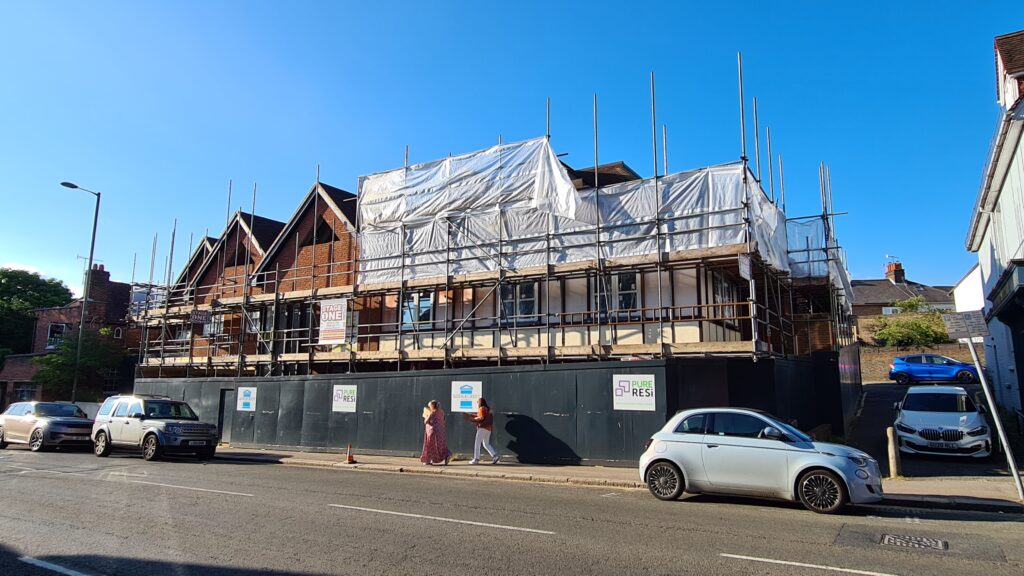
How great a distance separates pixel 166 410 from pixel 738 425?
15.9 m

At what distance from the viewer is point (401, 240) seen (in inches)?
814

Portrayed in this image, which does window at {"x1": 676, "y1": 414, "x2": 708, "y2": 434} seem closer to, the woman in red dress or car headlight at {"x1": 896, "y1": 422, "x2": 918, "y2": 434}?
the woman in red dress

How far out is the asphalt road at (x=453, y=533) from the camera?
6.12m

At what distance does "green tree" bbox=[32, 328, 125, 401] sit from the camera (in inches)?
1176

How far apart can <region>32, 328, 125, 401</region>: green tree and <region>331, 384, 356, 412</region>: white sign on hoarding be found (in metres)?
18.1

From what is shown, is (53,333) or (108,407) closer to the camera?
(108,407)

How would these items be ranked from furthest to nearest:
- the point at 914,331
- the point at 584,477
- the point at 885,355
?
the point at 914,331
the point at 885,355
the point at 584,477

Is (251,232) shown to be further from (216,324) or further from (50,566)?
(50,566)

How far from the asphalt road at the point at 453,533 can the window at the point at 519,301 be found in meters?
7.30

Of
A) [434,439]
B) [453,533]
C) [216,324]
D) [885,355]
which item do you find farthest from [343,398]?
[885,355]

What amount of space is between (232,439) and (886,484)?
65.1 feet

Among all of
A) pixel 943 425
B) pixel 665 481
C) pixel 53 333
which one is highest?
pixel 53 333

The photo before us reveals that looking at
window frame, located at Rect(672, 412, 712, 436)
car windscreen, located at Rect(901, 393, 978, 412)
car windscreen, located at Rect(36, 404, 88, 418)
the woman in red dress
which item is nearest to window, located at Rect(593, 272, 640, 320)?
the woman in red dress

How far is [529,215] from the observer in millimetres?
18297
